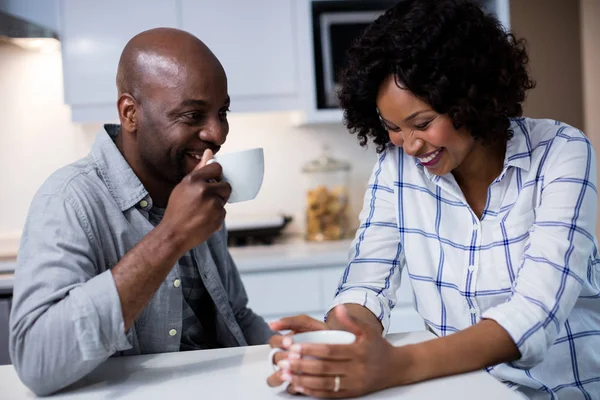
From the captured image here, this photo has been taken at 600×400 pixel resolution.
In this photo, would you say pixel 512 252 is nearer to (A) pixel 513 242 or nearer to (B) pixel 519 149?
(A) pixel 513 242

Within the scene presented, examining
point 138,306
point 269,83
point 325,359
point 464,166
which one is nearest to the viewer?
point 325,359

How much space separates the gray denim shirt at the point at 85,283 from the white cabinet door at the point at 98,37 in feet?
4.46

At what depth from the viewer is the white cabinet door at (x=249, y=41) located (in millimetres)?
2754

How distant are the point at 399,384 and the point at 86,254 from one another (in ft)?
1.78

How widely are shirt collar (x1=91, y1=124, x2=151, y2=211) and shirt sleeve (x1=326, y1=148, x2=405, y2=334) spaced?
0.42 meters

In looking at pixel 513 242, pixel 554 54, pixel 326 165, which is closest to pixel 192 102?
pixel 513 242

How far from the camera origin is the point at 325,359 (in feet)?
3.07

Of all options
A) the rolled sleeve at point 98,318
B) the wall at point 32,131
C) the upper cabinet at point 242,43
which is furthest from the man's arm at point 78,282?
the wall at point 32,131

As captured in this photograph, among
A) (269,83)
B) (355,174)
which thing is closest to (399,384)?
(269,83)

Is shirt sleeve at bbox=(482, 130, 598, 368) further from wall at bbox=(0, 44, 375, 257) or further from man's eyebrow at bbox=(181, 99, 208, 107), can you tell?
wall at bbox=(0, 44, 375, 257)

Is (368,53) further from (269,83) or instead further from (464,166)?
(269,83)

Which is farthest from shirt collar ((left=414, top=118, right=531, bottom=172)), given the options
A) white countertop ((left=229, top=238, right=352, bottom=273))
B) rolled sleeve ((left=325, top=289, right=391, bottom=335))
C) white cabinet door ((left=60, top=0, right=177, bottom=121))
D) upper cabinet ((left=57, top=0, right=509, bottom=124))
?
white cabinet door ((left=60, top=0, right=177, bottom=121))

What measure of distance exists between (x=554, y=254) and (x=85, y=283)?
741 mm

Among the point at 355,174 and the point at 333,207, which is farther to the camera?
the point at 355,174
